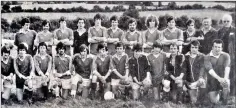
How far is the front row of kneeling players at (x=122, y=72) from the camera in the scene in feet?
6.96

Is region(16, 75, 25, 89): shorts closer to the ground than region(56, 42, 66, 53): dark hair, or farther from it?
closer to the ground

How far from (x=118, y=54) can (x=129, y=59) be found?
0.08m

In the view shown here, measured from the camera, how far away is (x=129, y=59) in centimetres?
216

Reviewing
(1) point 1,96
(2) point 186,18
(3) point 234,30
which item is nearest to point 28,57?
(1) point 1,96

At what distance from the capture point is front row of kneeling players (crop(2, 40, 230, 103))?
2121 millimetres

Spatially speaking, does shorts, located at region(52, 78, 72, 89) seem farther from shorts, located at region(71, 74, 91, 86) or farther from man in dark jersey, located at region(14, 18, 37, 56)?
man in dark jersey, located at region(14, 18, 37, 56)

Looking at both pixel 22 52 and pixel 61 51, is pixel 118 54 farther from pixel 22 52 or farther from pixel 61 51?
pixel 22 52

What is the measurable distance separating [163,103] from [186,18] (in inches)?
23.3

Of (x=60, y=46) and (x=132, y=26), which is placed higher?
(x=132, y=26)

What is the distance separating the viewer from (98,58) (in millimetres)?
2182

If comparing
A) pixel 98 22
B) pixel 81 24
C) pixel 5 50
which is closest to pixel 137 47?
pixel 98 22

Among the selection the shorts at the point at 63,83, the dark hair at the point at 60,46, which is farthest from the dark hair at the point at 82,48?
the shorts at the point at 63,83

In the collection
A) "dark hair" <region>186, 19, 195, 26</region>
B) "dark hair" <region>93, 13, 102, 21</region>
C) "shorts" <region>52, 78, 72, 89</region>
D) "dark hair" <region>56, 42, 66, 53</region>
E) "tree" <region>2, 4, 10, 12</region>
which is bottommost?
"shorts" <region>52, 78, 72, 89</region>

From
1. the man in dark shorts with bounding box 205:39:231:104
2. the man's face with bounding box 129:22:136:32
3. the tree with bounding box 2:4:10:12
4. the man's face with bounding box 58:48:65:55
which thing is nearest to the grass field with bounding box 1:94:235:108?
the man in dark shorts with bounding box 205:39:231:104
